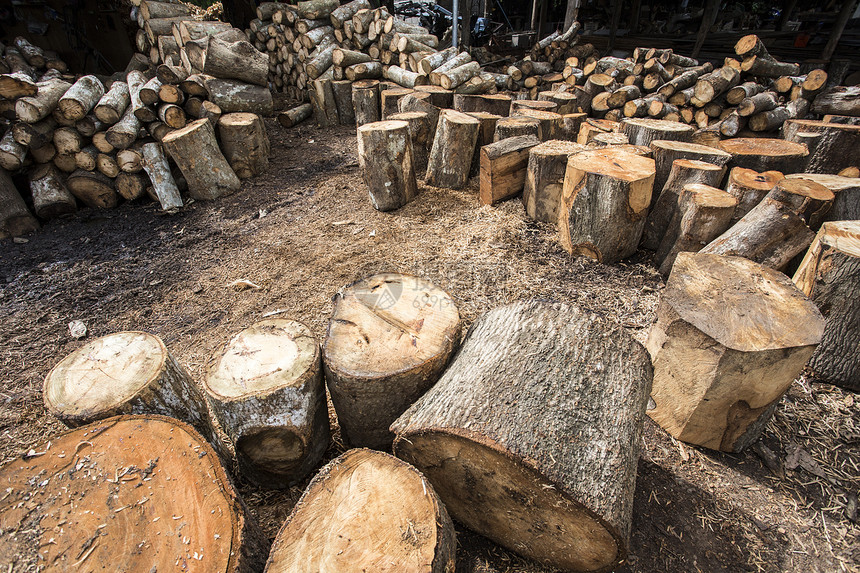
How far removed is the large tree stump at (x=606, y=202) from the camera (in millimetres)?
3146

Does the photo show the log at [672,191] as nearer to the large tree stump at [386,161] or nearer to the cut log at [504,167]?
the cut log at [504,167]

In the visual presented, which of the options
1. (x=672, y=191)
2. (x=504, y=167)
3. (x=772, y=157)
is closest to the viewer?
(x=672, y=191)

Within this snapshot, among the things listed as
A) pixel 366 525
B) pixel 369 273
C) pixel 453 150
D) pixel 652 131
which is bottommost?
pixel 369 273

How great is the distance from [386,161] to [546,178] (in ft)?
5.40

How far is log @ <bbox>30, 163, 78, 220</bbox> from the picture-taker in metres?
4.56

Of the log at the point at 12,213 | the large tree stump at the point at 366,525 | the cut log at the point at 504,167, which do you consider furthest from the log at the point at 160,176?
the large tree stump at the point at 366,525

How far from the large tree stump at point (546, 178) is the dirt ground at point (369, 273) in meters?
0.17

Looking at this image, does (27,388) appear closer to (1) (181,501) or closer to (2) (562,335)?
(1) (181,501)

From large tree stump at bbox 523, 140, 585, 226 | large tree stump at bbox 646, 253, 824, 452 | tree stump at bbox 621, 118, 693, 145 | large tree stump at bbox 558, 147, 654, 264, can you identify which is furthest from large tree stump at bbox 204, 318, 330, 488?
tree stump at bbox 621, 118, 693, 145

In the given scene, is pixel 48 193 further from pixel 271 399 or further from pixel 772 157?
pixel 772 157

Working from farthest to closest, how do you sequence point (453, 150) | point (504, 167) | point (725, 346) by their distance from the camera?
1. point (453, 150)
2. point (504, 167)
3. point (725, 346)

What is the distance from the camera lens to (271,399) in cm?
166

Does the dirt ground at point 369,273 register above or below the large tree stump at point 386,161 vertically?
below

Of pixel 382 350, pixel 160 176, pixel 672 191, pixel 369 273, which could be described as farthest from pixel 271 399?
pixel 160 176
